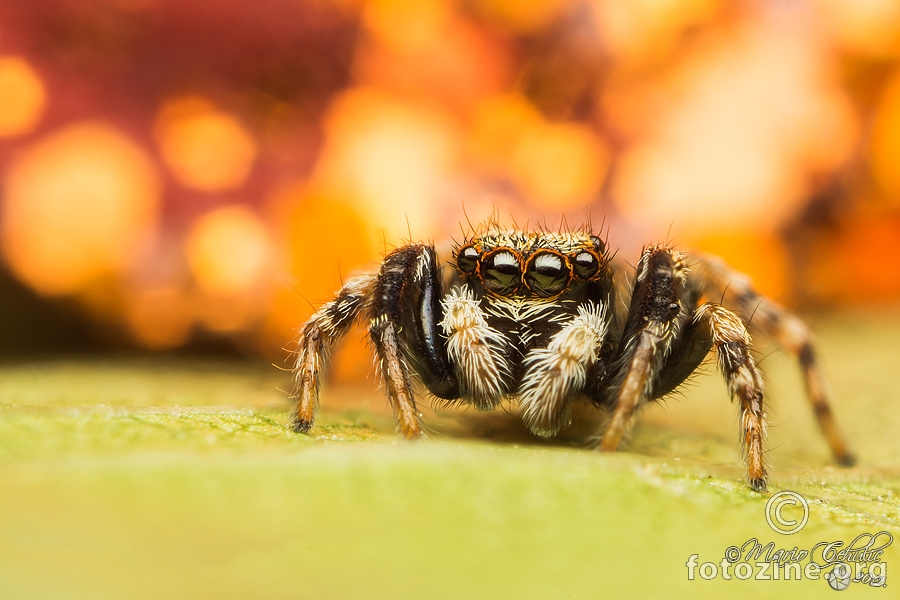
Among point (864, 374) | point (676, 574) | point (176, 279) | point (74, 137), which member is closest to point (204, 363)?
point (176, 279)

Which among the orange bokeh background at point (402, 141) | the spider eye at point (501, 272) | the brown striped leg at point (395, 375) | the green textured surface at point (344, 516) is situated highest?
the orange bokeh background at point (402, 141)

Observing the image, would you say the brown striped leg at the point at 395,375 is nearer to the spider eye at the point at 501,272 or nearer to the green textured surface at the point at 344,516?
the green textured surface at the point at 344,516

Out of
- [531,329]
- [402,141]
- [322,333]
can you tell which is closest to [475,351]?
[531,329]

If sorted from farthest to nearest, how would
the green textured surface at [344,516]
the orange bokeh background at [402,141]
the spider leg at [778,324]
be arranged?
the orange bokeh background at [402,141]
the spider leg at [778,324]
the green textured surface at [344,516]

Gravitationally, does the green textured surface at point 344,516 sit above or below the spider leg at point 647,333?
below

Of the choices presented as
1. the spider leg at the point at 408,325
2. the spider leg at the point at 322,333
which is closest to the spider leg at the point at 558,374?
the spider leg at the point at 408,325

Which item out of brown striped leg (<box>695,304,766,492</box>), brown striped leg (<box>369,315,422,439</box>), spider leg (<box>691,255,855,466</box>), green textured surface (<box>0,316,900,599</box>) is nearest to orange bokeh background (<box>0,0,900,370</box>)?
spider leg (<box>691,255,855,466</box>)

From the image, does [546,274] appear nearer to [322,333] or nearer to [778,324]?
[322,333]
